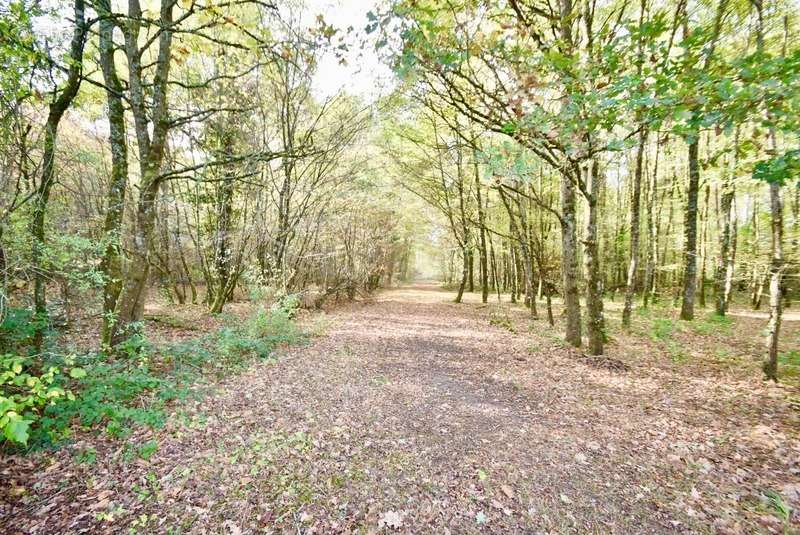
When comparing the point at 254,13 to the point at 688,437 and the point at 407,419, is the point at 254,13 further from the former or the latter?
the point at 688,437

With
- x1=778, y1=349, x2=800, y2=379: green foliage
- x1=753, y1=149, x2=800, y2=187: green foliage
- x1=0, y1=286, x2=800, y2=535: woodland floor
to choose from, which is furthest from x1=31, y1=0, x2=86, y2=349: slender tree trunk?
x1=778, y1=349, x2=800, y2=379: green foliage

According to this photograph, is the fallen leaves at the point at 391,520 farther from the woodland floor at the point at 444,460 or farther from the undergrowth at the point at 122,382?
the undergrowth at the point at 122,382

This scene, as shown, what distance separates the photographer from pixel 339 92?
11773 mm

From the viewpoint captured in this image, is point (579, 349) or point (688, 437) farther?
point (579, 349)

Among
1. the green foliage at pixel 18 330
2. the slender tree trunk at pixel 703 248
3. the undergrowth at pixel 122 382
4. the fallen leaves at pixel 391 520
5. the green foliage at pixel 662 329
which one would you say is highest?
the slender tree trunk at pixel 703 248

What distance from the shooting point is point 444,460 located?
12.7 feet

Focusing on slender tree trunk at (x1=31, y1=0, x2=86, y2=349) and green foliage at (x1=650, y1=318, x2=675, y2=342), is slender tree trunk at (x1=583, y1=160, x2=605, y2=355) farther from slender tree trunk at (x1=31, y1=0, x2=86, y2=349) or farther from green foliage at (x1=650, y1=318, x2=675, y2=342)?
slender tree trunk at (x1=31, y1=0, x2=86, y2=349)

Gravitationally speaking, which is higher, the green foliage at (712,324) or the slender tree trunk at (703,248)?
the slender tree trunk at (703,248)

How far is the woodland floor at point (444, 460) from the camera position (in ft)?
10.1

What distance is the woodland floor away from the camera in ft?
10.1

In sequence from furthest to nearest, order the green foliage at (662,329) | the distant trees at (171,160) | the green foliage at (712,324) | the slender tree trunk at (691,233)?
the slender tree trunk at (691,233), the green foliage at (712,324), the green foliage at (662,329), the distant trees at (171,160)

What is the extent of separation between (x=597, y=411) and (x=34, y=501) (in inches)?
268

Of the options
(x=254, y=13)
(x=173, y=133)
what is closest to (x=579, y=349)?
(x=254, y=13)

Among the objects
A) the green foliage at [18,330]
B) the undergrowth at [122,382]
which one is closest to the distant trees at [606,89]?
the undergrowth at [122,382]
